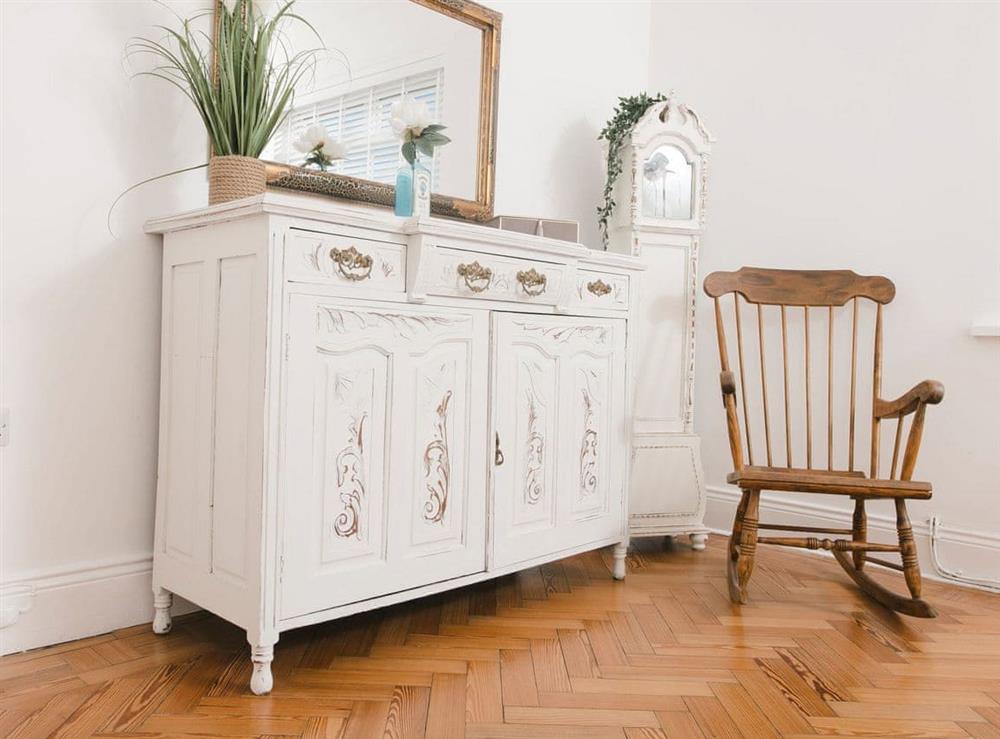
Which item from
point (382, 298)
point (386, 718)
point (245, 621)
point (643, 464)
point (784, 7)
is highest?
point (784, 7)

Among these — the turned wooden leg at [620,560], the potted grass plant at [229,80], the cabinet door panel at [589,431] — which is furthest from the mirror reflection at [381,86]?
the turned wooden leg at [620,560]

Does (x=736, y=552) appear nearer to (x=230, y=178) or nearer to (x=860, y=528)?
(x=860, y=528)

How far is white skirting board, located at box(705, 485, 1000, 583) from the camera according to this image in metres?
2.62

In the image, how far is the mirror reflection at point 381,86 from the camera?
2.24 meters

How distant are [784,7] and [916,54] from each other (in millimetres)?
567

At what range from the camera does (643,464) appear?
113 inches

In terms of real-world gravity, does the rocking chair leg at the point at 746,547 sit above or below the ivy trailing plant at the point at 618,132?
below

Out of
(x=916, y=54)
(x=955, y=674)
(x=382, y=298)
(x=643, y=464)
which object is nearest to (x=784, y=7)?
(x=916, y=54)

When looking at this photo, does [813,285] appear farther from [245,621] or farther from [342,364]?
[245,621]

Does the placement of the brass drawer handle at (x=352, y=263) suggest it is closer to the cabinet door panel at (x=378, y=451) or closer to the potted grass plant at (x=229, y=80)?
the cabinet door panel at (x=378, y=451)

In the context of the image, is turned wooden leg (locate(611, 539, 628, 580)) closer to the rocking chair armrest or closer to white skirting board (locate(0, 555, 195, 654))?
the rocking chair armrest

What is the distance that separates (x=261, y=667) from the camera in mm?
1681

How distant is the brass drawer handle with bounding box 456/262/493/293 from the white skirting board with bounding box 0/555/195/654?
107 cm

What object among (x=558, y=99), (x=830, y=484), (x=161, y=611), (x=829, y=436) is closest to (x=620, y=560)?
(x=830, y=484)
